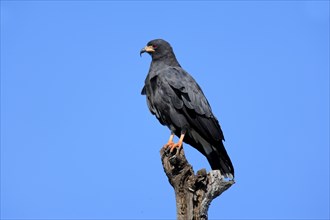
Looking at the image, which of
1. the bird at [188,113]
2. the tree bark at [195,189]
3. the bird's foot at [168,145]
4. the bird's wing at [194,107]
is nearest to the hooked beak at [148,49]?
the bird at [188,113]

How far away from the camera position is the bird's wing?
28.8 ft

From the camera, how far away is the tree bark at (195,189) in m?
6.99

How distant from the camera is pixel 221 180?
23.2 ft

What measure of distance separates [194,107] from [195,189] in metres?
2.02

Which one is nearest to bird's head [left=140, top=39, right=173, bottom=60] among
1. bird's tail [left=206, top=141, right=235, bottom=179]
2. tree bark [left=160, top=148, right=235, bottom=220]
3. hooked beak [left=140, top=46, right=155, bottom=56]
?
hooked beak [left=140, top=46, right=155, bottom=56]

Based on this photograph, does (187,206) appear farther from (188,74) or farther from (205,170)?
(188,74)

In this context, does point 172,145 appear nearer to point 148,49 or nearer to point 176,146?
point 176,146

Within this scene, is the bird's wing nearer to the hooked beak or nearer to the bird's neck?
the bird's neck

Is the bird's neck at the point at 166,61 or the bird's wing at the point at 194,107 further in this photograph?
the bird's neck at the point at 166,61

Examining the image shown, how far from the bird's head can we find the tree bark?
10.0 ft

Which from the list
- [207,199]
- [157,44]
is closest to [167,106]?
[157,44]

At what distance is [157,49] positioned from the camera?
32.6 ft

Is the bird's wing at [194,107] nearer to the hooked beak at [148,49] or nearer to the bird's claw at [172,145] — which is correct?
the bird's claw at [172,145]

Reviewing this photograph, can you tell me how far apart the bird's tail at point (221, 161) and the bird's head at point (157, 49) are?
2.02 m
